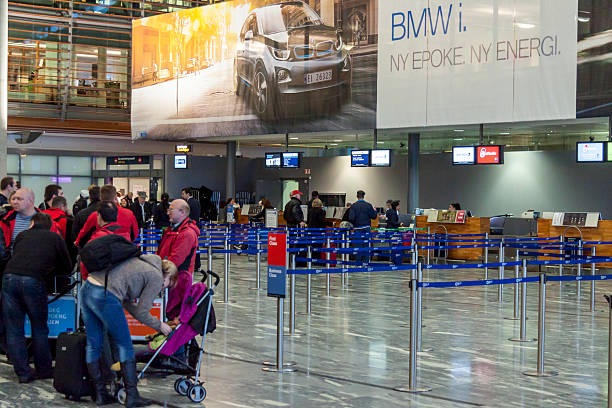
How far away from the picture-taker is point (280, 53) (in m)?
25.8

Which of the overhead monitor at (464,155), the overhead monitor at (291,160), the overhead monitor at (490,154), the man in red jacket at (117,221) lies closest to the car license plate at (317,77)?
the overhead monitor at (291,160)

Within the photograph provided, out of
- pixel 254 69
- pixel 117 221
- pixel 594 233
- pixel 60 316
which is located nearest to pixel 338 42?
pixel 254 69

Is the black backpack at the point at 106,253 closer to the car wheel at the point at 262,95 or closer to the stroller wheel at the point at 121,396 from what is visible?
the stroller wheel at the point at 121,396

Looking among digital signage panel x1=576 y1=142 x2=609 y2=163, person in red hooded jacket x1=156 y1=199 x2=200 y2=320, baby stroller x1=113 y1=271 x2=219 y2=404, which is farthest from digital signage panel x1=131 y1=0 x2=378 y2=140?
baby stroller x1=113 y1=271 x2=219 y2=404

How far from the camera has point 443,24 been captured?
21.8 metres

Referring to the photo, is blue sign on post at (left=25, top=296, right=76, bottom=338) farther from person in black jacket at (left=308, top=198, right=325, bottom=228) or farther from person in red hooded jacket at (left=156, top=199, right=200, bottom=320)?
person in black jacket at (left=308, top=198, right=325, bottom=228)

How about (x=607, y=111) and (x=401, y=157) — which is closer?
(x=607, y=111)

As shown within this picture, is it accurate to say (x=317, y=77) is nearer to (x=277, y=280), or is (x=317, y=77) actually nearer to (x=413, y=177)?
(x=413, y=177)

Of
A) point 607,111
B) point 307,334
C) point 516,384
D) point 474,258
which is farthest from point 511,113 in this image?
point 516,384

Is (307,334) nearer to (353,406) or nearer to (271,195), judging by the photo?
(353,406)

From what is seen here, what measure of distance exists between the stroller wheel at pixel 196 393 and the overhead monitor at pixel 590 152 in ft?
49.1

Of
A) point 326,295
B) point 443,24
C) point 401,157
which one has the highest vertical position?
point 443,24

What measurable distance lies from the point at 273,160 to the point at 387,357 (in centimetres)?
1966

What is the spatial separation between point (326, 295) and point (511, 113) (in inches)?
326
